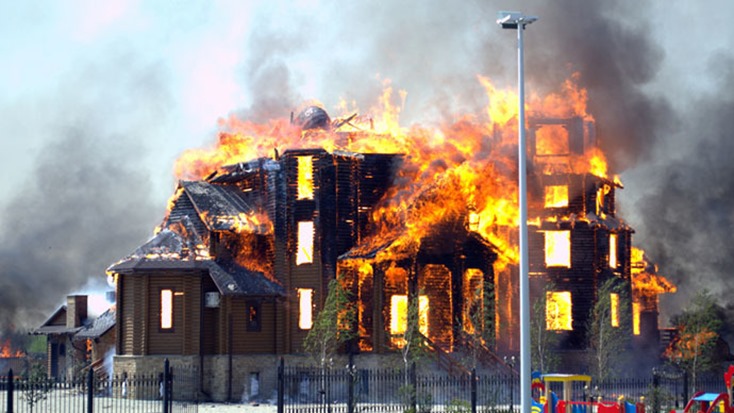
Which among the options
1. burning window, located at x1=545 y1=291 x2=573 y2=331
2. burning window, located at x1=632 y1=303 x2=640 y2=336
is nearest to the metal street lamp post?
burning window, located at x1=545 y1=291 x2=573 y2=331

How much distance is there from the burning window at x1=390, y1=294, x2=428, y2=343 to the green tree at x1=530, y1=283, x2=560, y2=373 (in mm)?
6072

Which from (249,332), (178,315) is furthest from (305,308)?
(178,315)

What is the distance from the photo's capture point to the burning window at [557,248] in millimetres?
72938

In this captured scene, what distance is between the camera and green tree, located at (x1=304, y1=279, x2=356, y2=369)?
66.7 meters

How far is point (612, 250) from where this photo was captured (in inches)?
2928

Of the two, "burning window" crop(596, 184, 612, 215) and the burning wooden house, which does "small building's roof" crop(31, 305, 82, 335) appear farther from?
"burning window" crop(596, 184, 612, 215)

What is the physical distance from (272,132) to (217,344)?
14.6 m

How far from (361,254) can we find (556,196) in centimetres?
1275

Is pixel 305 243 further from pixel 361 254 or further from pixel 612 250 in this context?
pixel 612 250

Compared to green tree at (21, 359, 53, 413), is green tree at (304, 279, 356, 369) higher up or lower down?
higher up

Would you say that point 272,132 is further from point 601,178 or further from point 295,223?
point 601,178

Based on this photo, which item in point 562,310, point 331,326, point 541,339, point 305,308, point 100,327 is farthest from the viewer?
point 100,327

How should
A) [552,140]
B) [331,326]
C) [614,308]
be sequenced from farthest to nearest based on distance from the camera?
[614,308], [552,140], [331,326]

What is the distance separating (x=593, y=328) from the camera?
69500 millimetres
